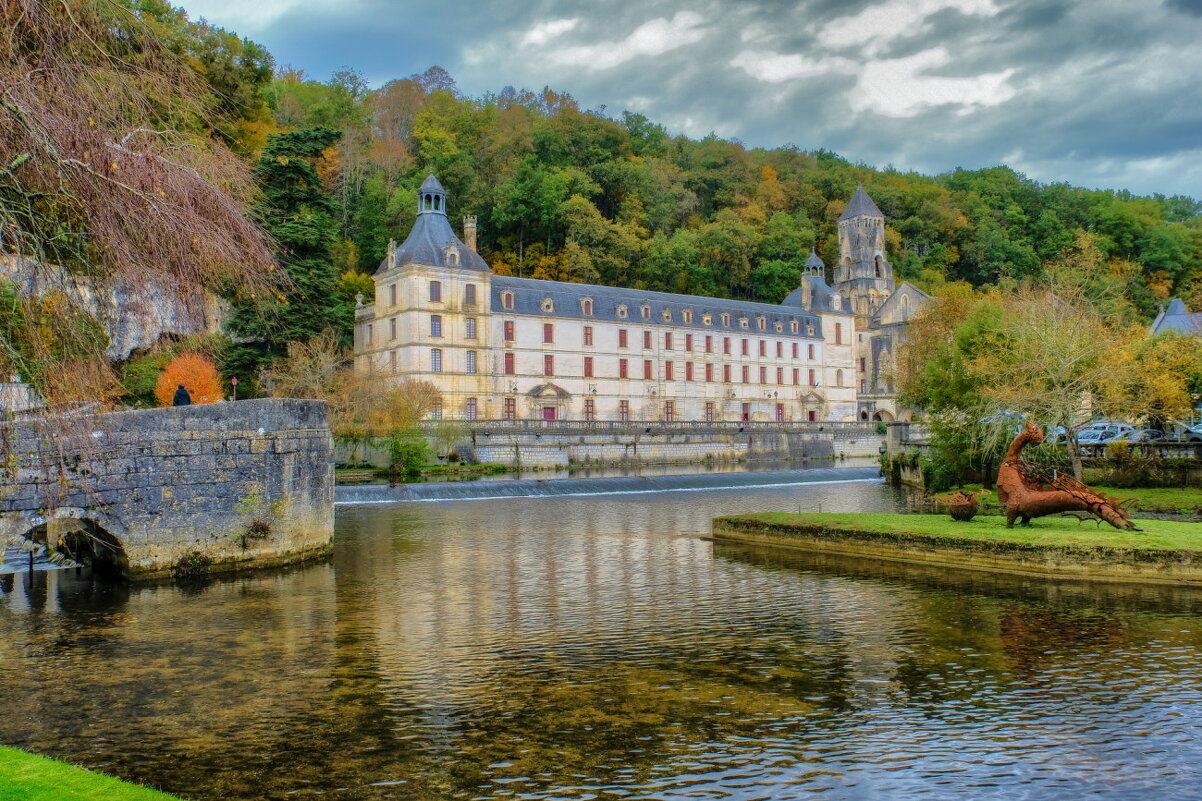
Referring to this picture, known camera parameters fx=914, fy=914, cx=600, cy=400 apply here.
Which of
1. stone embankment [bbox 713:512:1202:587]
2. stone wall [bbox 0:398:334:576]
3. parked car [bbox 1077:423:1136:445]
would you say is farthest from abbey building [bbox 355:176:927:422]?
stone embankment [bbox 713:512:1202:587]

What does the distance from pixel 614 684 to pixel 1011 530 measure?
10527 millimetres

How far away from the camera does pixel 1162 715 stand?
8305mm

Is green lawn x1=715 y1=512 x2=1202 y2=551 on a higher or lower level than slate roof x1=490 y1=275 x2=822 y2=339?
lower

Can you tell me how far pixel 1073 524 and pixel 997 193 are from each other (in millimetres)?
94349

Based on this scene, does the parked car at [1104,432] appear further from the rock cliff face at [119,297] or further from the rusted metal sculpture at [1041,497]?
the rock cliff face at [119,297]

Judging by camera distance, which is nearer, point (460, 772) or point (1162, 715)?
point (460, 772)

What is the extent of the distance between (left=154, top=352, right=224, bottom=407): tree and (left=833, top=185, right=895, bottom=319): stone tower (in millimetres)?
55242

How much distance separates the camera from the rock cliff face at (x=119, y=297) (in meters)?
6.17

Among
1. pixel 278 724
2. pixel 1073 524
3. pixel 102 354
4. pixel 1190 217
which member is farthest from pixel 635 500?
pixel 1190 217

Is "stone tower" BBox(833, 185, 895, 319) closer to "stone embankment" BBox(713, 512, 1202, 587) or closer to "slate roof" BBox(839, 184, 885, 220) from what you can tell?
"slate roof" BBox(839, 184, 885, 220)

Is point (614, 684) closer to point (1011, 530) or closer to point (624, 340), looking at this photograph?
point (1011, 530)

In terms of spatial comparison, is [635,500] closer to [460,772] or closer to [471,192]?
[460,772]

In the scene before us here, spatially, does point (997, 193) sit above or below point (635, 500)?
above

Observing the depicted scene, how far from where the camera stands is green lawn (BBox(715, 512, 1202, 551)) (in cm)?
1519
